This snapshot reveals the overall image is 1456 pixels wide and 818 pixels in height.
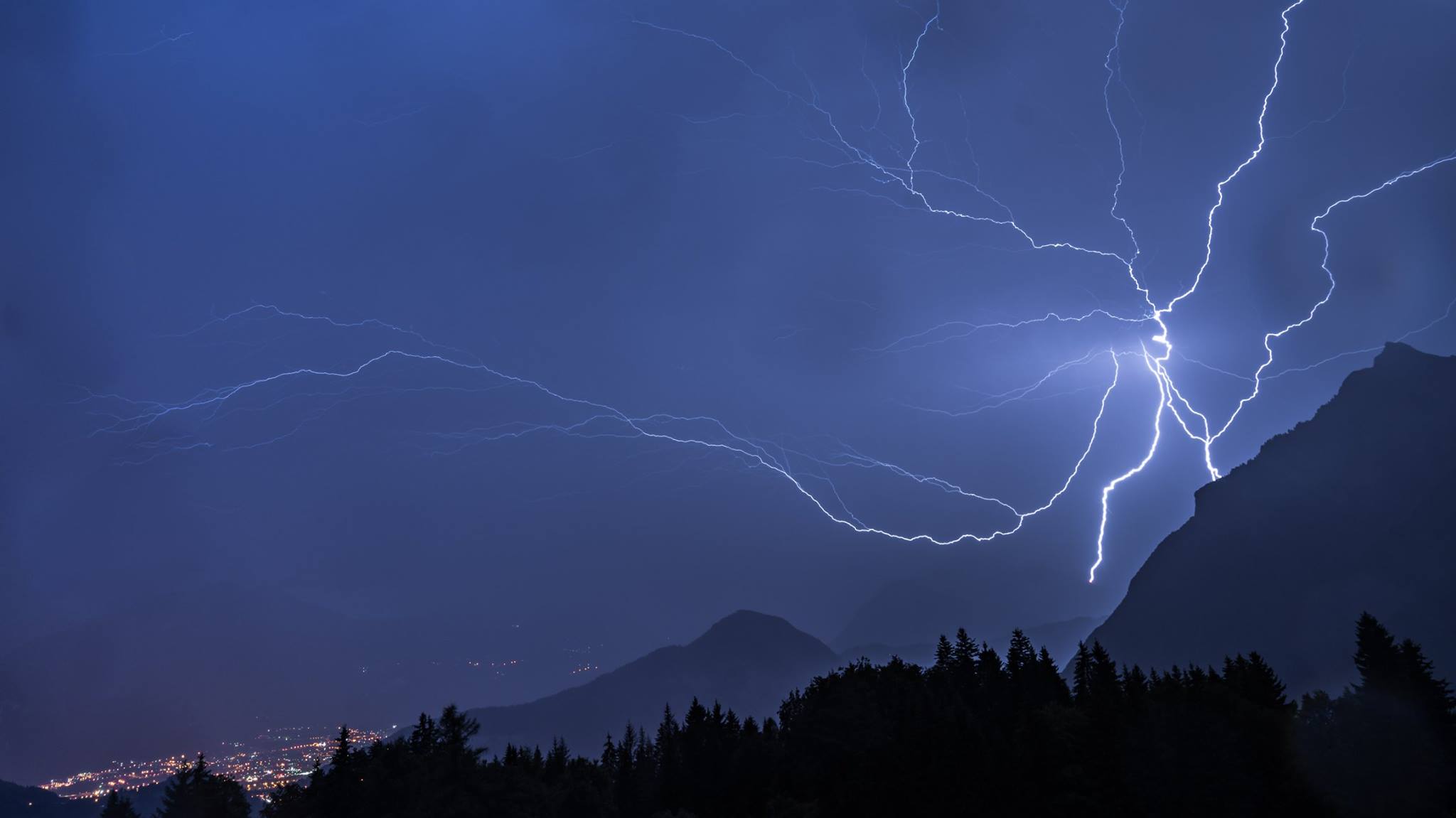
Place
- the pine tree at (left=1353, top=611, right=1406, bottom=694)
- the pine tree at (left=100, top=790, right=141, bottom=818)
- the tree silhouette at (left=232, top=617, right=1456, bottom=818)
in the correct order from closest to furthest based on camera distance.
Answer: the tree silhouette at (left=232, top=617, right=1456, bottom=818) < the pine tree at (left=1353, top=611, right=1406, bottom=694) < the pine tree at (left=100, top=790, right=141, bottom=818)

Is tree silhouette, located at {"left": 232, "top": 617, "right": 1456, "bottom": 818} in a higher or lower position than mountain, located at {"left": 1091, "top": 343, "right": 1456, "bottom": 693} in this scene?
lower

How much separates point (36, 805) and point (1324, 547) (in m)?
157

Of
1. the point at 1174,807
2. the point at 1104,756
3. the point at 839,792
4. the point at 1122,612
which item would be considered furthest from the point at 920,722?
the point at 1122,612

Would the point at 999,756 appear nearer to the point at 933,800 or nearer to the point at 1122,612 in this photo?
the point at 933,800

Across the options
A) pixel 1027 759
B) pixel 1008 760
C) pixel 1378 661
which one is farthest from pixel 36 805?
pixel 1378 661

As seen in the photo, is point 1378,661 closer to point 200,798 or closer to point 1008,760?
point 1008,760

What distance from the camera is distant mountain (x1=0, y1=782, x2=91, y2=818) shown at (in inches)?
3694

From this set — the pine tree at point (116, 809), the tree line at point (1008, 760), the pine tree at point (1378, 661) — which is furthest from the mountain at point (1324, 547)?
the pine tree at point (116, 809)

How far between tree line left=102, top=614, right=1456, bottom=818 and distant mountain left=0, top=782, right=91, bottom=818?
9837cm

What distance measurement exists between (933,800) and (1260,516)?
91.7 meters

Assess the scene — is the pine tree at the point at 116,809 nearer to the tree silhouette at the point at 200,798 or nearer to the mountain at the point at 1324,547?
the tree silhouette at the point at 200,798

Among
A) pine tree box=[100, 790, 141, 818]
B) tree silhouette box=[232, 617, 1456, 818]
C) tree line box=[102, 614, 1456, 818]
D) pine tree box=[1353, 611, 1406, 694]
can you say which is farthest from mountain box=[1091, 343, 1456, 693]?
pine tree box=[100, 790, 141, 818]

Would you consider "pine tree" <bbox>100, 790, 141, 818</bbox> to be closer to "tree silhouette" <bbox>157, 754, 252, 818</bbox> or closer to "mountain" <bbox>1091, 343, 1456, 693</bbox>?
"tree silhouette" <bbox>157, 754, 252, 818</bbox>

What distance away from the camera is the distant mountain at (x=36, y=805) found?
9382 cm
